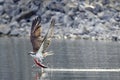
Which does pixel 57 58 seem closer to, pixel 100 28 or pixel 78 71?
pixel 78 71

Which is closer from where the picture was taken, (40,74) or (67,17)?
(40,74)

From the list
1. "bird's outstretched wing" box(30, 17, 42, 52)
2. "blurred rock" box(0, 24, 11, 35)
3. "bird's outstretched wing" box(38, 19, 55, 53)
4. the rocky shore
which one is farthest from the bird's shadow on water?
"blurred rock" box(0, 24, 11, 35)

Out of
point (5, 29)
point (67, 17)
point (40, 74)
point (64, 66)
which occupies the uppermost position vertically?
point (40, 74)

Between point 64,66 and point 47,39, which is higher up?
point 47,39

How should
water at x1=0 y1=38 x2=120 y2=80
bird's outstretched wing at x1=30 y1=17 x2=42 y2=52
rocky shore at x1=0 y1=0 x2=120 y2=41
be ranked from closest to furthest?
bird's outstretched wing at x1=30 y1=17 x2=42 y2=52
water at x1=0 y1=38 x2=120 y2=80
rocky shore at x1=0 y1=0 x2=120 y2=41

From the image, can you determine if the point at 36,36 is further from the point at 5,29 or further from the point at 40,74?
Result: the point at 5,29

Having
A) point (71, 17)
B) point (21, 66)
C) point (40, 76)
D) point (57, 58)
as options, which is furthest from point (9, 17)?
point (40, 76)

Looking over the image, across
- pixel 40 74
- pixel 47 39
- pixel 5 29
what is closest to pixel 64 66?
pixel 40 74

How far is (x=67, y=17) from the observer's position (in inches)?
6708

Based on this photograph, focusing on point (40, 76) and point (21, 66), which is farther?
point (21, 66)

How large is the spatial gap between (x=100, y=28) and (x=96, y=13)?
36.3 feet

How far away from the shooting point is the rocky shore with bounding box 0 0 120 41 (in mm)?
160125

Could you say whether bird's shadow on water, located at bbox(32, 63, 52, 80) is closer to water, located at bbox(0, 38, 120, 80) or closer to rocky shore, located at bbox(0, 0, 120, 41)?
water, located at bbox(0, 38, 120, 80)

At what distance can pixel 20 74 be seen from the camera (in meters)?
59.4
